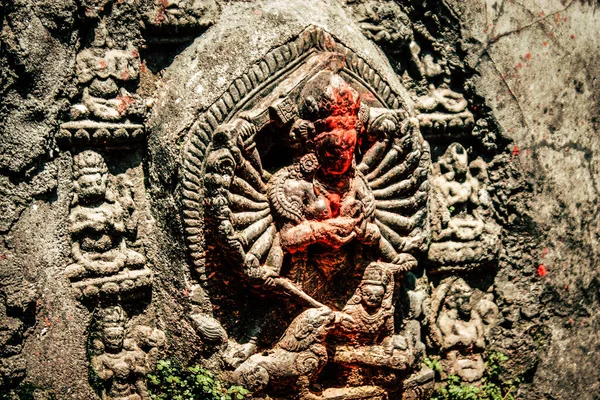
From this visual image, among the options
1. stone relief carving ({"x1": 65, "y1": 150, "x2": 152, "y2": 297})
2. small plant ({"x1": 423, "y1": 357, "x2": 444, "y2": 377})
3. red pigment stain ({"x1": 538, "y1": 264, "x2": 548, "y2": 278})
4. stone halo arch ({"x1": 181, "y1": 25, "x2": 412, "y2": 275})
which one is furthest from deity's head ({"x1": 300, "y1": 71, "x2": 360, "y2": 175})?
red pigment stain ({"x1": 538, "y1": 264, "x2": 548, "y2": 278})

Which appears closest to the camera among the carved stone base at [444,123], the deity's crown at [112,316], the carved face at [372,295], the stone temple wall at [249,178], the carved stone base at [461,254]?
the stone temple wall at [249,178]

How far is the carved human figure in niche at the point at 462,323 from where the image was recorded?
4.44m

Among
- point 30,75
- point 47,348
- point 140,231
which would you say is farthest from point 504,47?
point 47,348

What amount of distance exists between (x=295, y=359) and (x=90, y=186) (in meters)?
1.30

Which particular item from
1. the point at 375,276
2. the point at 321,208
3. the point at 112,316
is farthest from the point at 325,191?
the point at 112,316

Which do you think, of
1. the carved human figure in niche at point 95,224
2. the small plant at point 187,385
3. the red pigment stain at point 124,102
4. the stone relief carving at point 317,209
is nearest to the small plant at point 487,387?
the stone relief carving at point 317,209

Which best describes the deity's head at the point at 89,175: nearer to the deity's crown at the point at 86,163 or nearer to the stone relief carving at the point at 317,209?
the deity's crown at the point at 86,163

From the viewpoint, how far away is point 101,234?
11.9ft

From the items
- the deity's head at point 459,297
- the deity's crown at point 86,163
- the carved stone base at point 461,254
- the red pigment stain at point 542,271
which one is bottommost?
the deity's head at point 459,297

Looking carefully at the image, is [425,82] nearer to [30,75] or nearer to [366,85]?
[366,85]

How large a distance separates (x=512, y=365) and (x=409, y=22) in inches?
83.4

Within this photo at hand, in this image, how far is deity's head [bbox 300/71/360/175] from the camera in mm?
3490

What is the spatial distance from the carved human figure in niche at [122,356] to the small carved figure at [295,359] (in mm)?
465

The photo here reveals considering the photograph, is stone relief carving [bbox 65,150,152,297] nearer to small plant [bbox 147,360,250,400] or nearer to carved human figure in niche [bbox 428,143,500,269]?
small plant [bbox 147,360,250,400]
